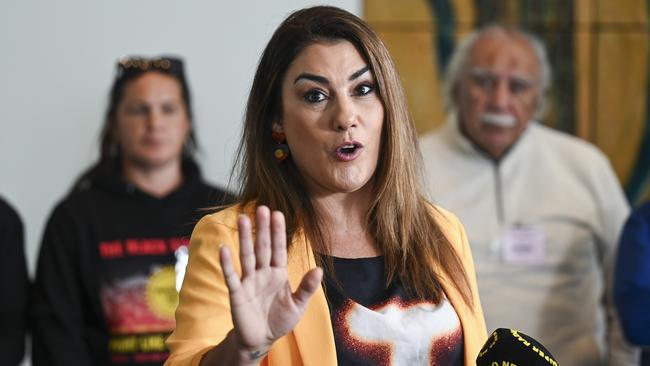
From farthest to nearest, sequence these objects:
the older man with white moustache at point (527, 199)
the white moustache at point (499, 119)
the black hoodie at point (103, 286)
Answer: the white moustache at point (499, 119) → the older man with white moustache at point (527, 199) → the black hoodie at point (103, 286)

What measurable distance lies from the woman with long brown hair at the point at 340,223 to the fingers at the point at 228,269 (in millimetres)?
107

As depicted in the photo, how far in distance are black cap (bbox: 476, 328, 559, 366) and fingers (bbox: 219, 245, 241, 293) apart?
400mm

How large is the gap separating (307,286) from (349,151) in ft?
1.16

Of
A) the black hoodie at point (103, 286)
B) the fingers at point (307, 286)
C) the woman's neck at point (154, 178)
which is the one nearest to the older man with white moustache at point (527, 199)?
the woman's neck at point (154, 178)

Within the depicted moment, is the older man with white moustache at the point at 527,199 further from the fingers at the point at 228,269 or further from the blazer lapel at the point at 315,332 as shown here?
the fingers at the point at 228,269

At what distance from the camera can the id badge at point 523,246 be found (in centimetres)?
396

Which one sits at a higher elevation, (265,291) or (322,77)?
(322,77)

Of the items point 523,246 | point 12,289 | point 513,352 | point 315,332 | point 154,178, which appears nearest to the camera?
point 513,352

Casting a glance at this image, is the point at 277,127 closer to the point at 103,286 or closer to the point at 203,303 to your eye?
the point at 203,303

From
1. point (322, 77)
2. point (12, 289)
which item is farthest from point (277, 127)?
point (12, 289)

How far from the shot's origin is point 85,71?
404cm

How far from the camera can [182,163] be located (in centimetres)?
370

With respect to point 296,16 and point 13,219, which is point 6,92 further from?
point 296,16

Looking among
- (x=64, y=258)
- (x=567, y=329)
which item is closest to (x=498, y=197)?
(x=567, y=329)
